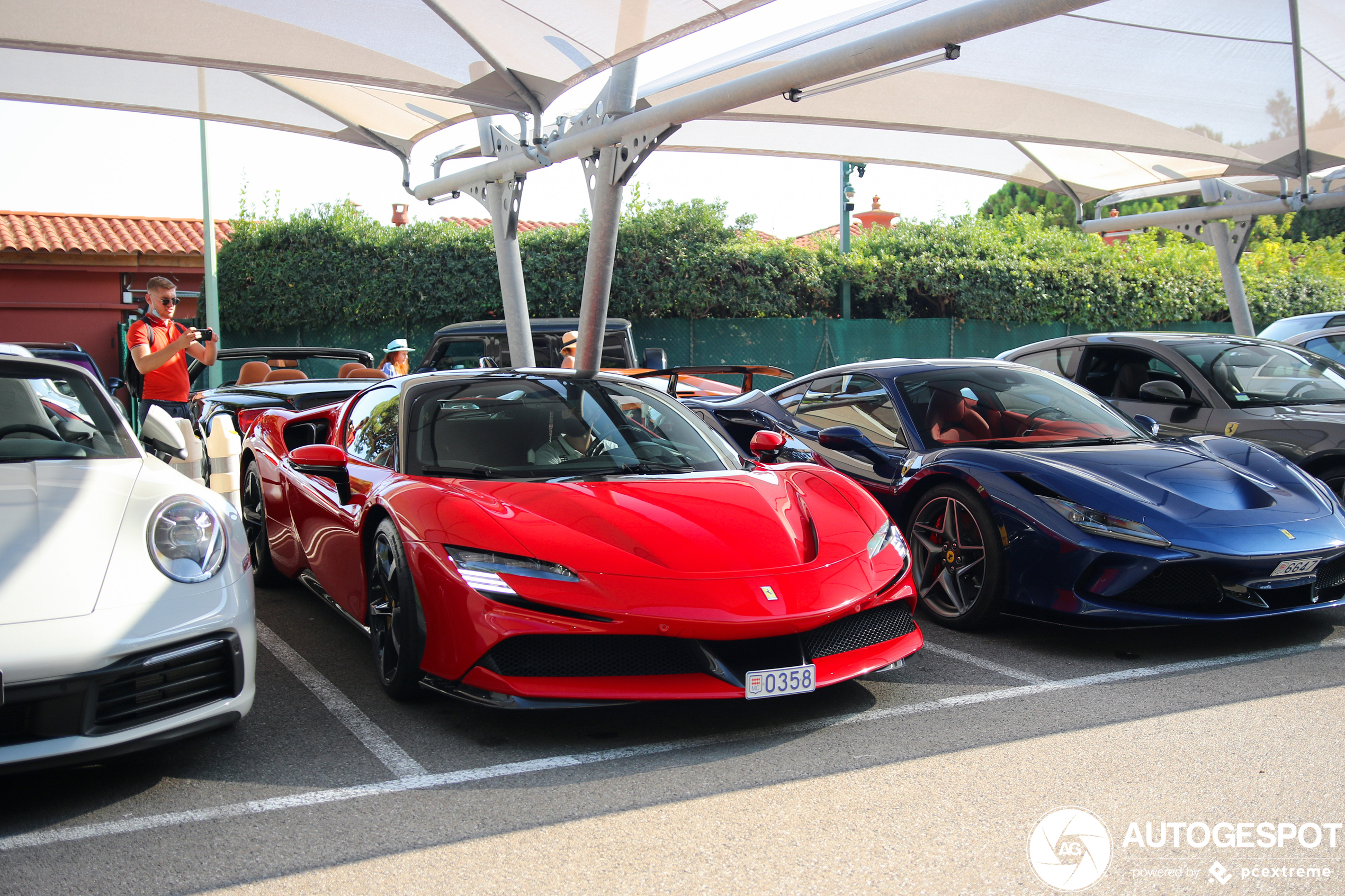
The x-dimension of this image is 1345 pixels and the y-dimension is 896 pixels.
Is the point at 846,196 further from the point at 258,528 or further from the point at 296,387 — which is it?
the point at 258,528

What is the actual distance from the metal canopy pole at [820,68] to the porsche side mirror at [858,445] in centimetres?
239

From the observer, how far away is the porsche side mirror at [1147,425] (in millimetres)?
5742

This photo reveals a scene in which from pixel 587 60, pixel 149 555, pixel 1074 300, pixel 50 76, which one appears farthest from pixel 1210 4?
pixel 1074 300

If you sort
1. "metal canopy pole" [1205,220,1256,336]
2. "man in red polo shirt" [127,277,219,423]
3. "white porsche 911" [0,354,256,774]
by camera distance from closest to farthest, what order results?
"white porsche 911" [0,354,256,774], "man in red polo shirt" [127,277,219,423], "metal canopy pole" [1205,220,1256,336]

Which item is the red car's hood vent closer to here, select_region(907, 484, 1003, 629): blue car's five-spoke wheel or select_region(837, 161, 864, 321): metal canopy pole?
select_region(907, 484, 1003, 629): blue car's five-spoke wheel

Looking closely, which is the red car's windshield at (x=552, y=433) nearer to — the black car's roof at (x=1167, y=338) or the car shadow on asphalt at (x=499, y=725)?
the car shadow on asphalt at (x=499, y=725)

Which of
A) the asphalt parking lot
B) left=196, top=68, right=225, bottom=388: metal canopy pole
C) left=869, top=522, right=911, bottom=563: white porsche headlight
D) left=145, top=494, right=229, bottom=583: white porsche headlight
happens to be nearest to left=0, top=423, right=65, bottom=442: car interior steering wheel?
left=145, top=494, right=229, bottom=583: white porsche headlight

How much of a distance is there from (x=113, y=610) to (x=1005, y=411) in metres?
4.47

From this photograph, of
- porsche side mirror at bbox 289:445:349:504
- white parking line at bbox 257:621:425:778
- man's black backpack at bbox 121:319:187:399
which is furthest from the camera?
man's black backpack at bbox 121:319:187:399

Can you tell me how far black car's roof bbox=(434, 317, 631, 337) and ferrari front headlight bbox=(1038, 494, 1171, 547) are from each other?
7.30m

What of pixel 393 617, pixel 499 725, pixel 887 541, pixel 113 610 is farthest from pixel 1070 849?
pixel 113 610

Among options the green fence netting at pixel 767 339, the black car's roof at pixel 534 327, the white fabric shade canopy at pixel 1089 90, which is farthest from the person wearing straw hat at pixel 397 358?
the green fence netting at pixel 767 339

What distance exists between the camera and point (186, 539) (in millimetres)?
3338

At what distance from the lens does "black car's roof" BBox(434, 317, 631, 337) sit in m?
11.6
